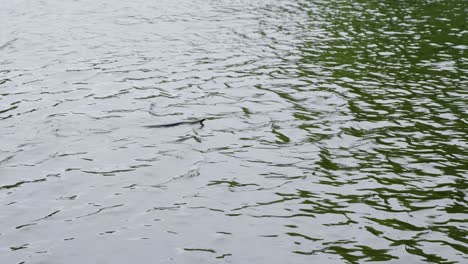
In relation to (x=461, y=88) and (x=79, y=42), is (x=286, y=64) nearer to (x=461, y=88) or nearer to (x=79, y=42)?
(x=461, y=88)

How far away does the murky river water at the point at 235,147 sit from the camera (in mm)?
14914

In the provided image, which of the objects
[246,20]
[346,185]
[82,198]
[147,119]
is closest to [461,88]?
[346,185]

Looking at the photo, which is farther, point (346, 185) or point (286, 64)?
point (286, 64)

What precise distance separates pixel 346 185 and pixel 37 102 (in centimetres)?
1457

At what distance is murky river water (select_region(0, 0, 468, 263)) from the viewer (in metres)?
14.9

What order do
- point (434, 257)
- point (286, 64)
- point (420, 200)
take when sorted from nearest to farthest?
point (434, 257)
point (420, 200)
point (286, 64)

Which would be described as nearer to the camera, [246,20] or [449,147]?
[449,147]

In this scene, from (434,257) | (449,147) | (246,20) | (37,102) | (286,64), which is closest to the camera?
(434,257)

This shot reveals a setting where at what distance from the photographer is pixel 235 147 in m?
21.2

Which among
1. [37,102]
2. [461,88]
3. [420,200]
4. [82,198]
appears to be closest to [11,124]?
[37,102]

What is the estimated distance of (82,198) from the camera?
1712 cm

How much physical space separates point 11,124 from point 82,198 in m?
7.63

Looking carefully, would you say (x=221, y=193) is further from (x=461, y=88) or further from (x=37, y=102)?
(x=461, y=88)

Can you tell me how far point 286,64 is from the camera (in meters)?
32.8
